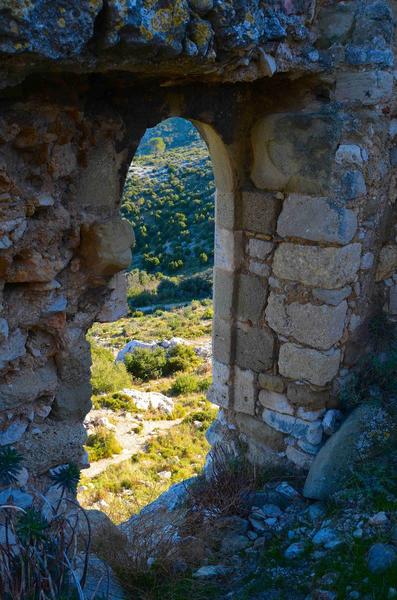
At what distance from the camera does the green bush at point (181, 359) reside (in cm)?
1127

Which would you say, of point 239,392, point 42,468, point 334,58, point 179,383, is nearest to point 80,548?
point 42,468

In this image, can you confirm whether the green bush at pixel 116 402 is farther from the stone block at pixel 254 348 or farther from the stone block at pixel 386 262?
the stone block at pixel 386 262

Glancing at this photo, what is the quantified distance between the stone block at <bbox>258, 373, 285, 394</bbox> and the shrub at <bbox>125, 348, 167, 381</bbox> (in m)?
7.41

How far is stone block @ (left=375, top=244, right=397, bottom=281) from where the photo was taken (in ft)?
12.7

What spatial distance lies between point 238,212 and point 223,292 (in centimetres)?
55

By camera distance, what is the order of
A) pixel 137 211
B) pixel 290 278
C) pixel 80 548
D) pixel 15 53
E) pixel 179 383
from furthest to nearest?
1. pixel 137 211
2. pixel 179 383
3. pixel 290 278
4. pixel 80 548
5. pixel 15 53

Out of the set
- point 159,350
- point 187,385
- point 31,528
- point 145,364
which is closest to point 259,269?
point 31,528

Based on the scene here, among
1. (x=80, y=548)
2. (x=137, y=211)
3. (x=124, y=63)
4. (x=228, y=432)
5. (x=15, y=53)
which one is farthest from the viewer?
(x=137, y=211)

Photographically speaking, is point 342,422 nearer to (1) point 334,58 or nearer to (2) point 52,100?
(1) point 334,58

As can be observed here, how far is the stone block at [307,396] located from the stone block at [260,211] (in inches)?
39.0

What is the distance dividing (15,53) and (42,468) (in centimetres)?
184

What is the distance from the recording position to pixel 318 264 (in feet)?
11.5

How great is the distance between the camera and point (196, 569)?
2887 mm

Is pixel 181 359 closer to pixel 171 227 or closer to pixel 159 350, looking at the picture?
pixel 159 350
